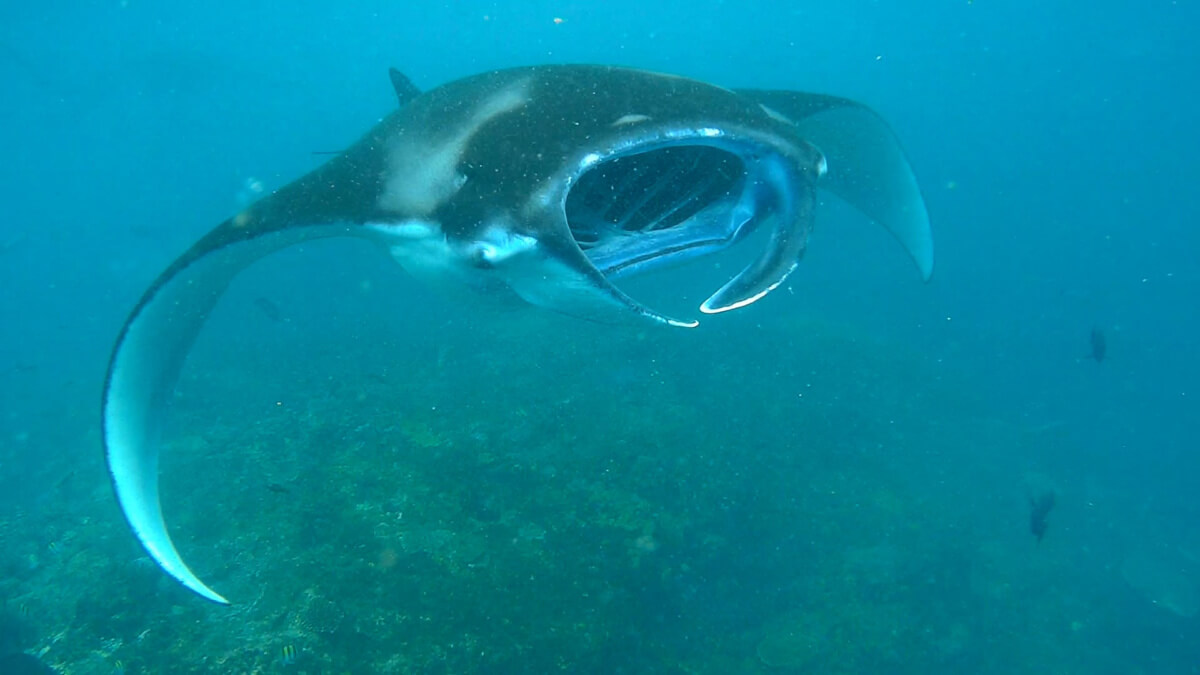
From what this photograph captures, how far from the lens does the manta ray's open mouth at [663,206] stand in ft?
9.44

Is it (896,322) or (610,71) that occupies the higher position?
(610,71)

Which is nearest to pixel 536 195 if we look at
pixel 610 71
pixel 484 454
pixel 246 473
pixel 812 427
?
pixel 610 71

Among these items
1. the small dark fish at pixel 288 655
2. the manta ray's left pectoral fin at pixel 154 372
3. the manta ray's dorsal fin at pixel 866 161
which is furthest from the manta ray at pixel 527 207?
the small dark fish at pixel 288 655

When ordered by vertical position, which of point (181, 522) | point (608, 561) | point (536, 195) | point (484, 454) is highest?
point (536, 195)

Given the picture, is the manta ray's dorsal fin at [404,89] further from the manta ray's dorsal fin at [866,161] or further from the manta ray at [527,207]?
the manta ray's dorsal fin at [866,161]

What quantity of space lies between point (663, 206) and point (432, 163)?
1366 mm

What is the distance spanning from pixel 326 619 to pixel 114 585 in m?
2.80

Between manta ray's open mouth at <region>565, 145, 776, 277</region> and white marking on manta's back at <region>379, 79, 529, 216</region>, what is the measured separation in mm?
572

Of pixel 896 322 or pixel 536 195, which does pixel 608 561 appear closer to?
pixel 536 195

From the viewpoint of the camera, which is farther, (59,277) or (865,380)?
(59,277)

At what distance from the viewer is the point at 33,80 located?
42.7 metres

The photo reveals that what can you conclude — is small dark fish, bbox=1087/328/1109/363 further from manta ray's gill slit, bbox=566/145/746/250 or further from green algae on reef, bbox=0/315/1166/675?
manta ray's gill slit, bbox=566/145/746/250

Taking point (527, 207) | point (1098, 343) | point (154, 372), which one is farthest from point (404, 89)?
point (1098, 343)

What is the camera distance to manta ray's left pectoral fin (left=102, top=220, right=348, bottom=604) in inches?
109
